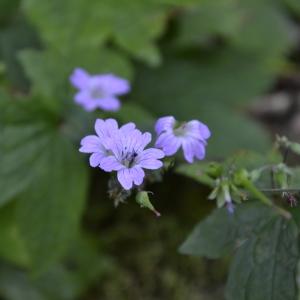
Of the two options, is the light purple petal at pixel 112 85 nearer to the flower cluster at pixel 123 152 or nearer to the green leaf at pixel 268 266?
the flower cluster at pixel 123 152

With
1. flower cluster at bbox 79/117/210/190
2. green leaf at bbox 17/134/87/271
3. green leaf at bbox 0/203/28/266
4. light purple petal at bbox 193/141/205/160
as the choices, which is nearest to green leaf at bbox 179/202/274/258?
light purple petal at bbox 193/141/205/160

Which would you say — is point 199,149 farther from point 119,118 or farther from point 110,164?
point 119,118

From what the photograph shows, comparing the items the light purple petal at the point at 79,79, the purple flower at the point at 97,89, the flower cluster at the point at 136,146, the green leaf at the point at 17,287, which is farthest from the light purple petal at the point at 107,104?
the green leaf at the point at 17,287

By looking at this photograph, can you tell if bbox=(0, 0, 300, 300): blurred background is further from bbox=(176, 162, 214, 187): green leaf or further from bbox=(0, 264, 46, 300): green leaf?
bbox=(176, 162, 214, 187): green leaf

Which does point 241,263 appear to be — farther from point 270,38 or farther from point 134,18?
point 270,38

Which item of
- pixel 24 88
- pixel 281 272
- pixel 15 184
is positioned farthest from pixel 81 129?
pixel 281 272
